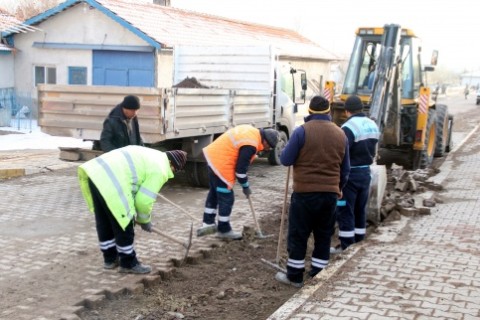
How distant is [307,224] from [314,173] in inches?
19.6

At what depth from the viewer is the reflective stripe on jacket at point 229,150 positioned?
6934mm

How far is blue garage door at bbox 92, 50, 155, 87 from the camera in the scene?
63.8 ft

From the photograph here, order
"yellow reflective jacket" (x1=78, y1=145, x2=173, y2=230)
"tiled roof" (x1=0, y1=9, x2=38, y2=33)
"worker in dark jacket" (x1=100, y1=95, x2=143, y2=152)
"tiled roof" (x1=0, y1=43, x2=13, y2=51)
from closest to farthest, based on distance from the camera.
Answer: "yellow reflective jacket" (x1=78, y1=145, x2=173, y2=230), "worker in dark jacket" (x1=100, y1=95, x2=143, y2=152), "tiled roof" (x1=0, y1=9, x2=38, y2=33), "tiled roof" (x1=0, y1=43, x2=13, y2=51)

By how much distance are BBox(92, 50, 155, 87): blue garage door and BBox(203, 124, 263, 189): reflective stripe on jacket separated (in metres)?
12.8

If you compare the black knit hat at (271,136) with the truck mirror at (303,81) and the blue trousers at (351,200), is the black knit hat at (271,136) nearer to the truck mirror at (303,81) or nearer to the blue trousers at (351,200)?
the blue trousers at (351,200)

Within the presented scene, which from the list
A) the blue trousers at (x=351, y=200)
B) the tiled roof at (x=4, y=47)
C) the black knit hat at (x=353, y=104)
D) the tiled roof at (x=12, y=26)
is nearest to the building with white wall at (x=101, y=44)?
the tiled roof at (x=12, y=26)

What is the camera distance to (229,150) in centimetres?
697

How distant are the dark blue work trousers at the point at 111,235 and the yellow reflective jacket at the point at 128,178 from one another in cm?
20

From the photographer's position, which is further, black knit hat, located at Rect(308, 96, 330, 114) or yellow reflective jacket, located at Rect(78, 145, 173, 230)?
black knit hat, located at Rect(308, 96, 330, 114)

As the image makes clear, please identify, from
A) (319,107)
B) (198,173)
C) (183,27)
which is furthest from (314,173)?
(183,27)

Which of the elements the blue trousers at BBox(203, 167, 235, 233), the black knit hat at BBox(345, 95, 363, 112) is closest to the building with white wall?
the blue trousers at BBox(203, 167, 235, 233)

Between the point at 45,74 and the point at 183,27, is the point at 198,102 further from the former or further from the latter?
the point at 45,74

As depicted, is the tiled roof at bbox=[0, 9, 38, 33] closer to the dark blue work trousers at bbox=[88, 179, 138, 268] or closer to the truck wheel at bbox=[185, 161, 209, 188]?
the truck wheel at bbox=[185, 161, 209, 188]

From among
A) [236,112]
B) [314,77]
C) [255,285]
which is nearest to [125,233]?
[255,285]
